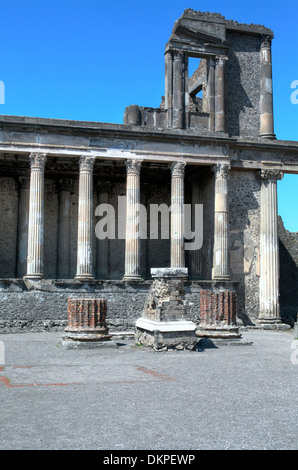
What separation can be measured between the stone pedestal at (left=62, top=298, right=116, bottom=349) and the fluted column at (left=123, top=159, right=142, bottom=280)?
5.57 m

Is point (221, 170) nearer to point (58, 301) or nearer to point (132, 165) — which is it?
point (132, 165)

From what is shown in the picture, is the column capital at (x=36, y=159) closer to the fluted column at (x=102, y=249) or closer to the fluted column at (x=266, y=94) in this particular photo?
the fluted column at (x=102, y=249)

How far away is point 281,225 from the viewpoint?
2530 centimetres

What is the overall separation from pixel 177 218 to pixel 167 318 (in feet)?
24.5

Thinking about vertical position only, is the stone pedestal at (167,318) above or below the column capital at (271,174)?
below

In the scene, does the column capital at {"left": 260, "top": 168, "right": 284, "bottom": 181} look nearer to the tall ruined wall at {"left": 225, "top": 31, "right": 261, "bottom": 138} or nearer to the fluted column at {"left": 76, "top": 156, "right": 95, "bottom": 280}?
the tall ruined wall at {"left": 225, "top": 31, "right": 261, "bottom": 138}

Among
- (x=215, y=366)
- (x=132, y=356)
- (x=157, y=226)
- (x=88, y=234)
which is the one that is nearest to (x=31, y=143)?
(x=88, y=234)

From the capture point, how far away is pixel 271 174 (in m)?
19.9

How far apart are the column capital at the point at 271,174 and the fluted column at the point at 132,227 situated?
4755mm

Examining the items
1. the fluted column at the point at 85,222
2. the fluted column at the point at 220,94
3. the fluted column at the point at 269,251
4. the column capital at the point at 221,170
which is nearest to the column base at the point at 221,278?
the fluted column at the point at 269,251

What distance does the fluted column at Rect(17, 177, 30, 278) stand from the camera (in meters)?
21.0

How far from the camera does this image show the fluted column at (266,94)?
803 inches

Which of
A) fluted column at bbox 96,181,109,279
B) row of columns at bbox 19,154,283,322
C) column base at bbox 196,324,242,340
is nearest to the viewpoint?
column base at bbox 196,324,242,340

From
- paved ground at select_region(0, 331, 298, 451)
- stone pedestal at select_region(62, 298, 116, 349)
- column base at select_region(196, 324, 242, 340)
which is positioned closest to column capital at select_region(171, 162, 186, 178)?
column base at select_region(196, 324, 242, 340)
